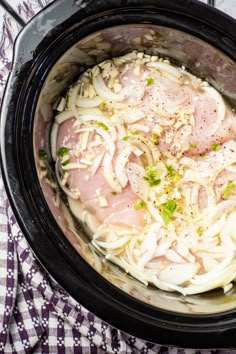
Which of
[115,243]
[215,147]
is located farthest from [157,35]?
[115,243]

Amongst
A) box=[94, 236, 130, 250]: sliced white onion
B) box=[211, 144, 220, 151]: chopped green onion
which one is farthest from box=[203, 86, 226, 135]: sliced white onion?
box=[94, 236, 130, 250]: sliced white onion

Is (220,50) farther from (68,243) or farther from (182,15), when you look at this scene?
(68,243)

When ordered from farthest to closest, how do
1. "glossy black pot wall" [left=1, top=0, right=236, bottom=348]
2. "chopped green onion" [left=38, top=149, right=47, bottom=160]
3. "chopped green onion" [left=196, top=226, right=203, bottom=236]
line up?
"chopped green onion" [left=196, top=226, right=203, bottom=236] → "chopped green onion" [left=38, top=149, right=47, bottom=160] → "glossy black pot wall" [left=1, top=0, right=236, bottom=348]

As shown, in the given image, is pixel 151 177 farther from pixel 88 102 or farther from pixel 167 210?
pixel 88 102

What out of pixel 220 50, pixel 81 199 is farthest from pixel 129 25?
pixel 81 199

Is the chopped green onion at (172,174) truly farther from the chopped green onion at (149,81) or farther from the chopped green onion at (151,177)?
the chopped green onion at (149,81)

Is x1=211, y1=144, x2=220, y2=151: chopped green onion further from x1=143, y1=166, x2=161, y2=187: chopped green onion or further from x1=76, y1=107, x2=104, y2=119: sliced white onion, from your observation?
x1=76, y1=107, x2=104, y2=119: sliced white onion

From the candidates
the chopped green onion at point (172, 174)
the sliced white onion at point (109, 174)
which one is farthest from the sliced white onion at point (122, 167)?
the chopped green onion at point (172, 174)
